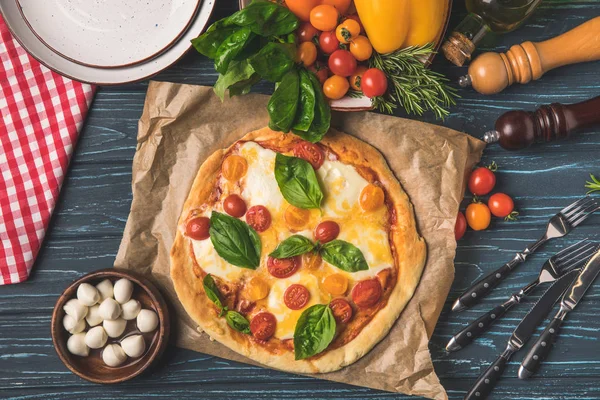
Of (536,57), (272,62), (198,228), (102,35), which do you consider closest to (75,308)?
(198,228)

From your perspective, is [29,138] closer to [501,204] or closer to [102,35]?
[102,35]

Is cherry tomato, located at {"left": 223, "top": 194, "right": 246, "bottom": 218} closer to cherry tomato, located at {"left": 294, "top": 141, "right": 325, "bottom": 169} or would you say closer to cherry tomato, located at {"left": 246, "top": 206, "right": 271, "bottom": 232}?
cherry tomato, located at {"left": 246, "top": 206, "right": 271, "bottom": 232}

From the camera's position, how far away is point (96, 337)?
8.96ft

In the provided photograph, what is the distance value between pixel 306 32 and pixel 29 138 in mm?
1410

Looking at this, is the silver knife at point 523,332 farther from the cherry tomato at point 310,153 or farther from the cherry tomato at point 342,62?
the cherry tomato at point 342,62

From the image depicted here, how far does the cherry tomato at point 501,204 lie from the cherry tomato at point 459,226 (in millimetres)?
148

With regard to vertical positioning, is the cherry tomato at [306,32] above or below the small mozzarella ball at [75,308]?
above

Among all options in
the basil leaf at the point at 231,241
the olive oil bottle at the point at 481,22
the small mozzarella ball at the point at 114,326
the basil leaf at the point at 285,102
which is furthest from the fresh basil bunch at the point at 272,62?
the small mozzarella ball at the point at 114,326

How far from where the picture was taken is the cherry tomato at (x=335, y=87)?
258cm

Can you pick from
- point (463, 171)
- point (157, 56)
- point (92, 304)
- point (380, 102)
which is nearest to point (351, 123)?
point (380, 102)

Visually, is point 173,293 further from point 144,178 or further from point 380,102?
point 380,102

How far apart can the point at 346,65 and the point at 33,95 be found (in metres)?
1.50

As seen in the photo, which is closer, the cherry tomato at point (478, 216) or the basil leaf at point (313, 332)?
the basil leaf at point (313, 332)

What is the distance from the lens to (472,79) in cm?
274
